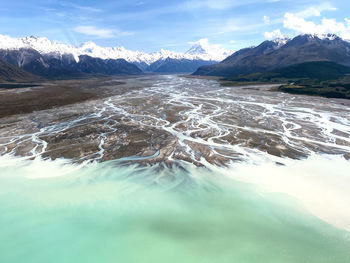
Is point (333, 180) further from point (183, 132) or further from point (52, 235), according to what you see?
point (52, 235)

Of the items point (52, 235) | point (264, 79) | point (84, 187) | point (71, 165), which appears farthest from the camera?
point (264, 79)

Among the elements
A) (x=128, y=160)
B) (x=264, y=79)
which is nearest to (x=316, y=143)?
(x=128, y=160)

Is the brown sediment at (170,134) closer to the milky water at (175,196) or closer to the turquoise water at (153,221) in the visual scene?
the milky water at (175,196)

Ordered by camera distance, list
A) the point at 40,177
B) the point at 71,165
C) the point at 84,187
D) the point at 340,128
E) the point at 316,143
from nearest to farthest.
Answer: the point at 84,187
the point at 40,177
the point at 71,165
the point at 316,143
the point at 340,128

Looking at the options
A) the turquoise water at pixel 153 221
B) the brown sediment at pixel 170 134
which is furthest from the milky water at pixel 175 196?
the brown sediment at pixel 170 134

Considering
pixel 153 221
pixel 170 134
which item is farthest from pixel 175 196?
Answer: pixel 170 134

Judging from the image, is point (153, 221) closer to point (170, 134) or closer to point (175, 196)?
point (175, 196)

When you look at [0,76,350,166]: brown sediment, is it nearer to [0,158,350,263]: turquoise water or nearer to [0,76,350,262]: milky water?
[0,76,350,262]: milky water
